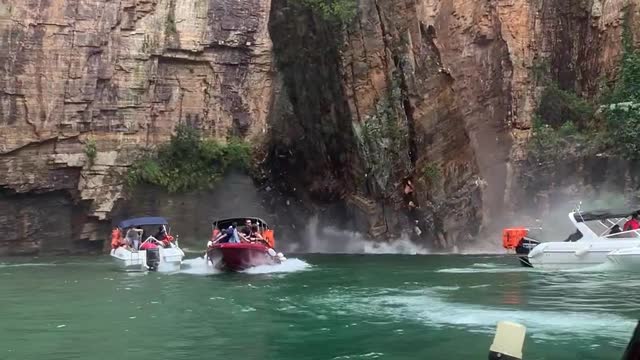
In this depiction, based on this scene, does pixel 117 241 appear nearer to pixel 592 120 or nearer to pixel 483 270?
pixel 483 270

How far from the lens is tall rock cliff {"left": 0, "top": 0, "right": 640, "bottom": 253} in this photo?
34.9 m

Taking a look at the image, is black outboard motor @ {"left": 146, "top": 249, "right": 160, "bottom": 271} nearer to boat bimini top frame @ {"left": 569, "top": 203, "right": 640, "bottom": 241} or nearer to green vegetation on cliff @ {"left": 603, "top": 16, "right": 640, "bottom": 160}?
boat bimini top frame @ {"left": 569, "top": 203, "right": 640, "bottom": 241}

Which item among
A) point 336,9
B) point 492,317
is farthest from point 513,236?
point 336,9

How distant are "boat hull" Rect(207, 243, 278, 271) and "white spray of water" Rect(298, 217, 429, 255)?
491 inches

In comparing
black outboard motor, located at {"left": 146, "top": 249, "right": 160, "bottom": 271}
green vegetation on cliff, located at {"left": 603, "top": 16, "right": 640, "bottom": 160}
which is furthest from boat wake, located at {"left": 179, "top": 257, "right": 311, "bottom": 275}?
green vegetation on cliff, located at {"left": 603, "top": 16, "right": 640, "bottom": 160}

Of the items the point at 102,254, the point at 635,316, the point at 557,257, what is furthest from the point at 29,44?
the point at 635,316

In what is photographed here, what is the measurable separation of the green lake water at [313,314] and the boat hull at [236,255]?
Answer: 1.65ft

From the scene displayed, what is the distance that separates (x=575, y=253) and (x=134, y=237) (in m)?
15.4

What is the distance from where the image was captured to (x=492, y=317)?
12648mm

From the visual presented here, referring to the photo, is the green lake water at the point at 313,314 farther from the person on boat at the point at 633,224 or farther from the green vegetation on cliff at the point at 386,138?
the green vegetation on cliff at the point at 386,138

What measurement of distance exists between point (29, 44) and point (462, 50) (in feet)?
68.1

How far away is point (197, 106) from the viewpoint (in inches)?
1501

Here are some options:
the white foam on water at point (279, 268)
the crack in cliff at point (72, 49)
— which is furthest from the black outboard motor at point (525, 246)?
the crack in cliff at point (72, 49)

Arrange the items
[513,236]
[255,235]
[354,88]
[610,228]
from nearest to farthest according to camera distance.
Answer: [610,228]
[513,236]
[255,235]
[354,88]
